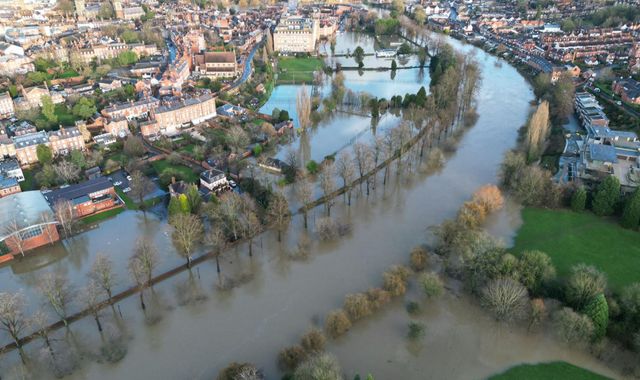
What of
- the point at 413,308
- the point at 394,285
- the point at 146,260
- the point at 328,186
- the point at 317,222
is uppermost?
the point at 328,186

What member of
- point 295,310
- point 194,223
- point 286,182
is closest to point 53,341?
point 194,223

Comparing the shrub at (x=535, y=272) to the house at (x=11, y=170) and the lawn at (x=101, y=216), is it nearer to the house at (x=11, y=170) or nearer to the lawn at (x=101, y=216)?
the lawn at (x=101, y=216)

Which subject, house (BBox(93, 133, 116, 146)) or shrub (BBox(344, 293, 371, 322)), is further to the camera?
house (BBox(93, 133, 116, 146))

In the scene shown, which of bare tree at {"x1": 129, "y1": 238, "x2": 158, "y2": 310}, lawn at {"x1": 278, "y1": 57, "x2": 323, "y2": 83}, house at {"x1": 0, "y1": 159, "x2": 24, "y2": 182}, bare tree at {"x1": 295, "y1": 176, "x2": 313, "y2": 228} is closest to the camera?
bare tree at {"x1": 129, "y1": 238, "x2": 158, "y2": 310}

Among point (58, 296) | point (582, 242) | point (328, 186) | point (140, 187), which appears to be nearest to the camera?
point (58, 296)

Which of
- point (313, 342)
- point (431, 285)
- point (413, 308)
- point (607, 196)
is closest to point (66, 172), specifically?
point (313, 342)

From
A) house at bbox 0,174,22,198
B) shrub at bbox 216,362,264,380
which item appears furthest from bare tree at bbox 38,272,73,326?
house at bbox 0,174,22,198

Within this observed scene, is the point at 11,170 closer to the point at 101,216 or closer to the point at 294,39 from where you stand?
the point at 101,216

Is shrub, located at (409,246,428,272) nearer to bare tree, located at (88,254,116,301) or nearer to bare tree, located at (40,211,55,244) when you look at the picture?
bare tree, located at (88,254,116,301)
